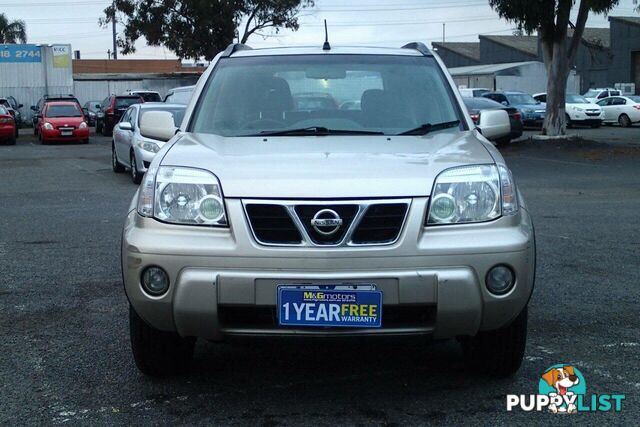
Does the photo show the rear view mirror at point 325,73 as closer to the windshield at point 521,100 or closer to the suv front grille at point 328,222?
the suv front grille at point 328,222

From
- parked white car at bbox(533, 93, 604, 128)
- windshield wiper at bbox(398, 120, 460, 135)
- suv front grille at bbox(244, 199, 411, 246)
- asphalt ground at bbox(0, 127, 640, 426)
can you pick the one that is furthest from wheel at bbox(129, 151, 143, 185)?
parked white car at bbox(533, 93, 604, 128)

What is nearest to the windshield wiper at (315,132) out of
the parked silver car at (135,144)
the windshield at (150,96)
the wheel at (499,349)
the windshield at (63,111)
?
the wheel at (499,349)

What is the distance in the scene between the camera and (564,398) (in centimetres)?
449

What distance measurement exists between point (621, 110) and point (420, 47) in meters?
34.2

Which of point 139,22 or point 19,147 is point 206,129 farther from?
point 139,22

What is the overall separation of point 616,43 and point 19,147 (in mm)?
40377

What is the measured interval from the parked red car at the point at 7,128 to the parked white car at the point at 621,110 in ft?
75.3

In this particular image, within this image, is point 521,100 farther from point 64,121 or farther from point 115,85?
point 115,85

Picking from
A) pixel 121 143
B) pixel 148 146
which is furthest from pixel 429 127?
pixel 121 143

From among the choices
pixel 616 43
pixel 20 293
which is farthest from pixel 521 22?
pixel 616 43

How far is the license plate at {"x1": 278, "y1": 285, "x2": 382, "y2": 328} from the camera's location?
13.1 feet

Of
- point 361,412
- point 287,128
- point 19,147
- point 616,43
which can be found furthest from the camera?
point 616,43

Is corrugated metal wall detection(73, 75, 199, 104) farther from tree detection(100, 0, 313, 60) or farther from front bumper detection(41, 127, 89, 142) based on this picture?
front bumper detection(41, 127, 89, 142)

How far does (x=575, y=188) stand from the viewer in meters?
15.1
